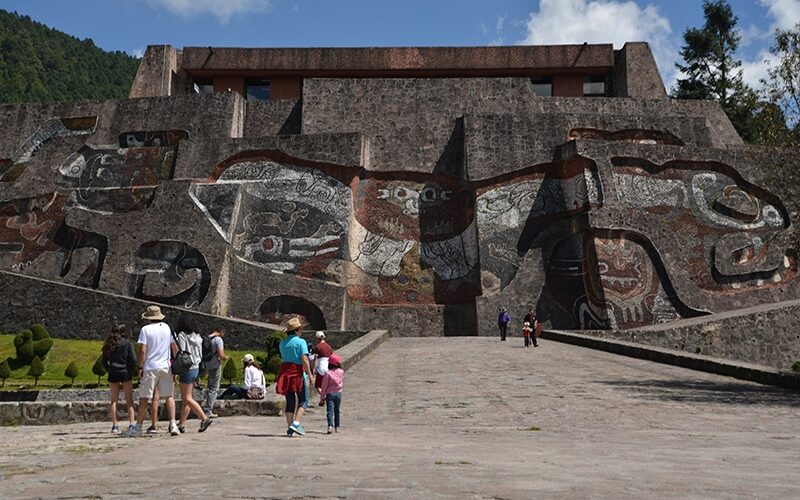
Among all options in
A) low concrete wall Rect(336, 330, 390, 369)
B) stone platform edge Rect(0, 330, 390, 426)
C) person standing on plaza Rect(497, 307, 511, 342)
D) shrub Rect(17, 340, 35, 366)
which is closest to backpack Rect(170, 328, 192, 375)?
stone platform edge Rect(0, 330, 390, 426)

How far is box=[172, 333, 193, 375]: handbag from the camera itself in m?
6.28

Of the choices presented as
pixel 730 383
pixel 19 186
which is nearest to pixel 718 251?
pixel 730 383

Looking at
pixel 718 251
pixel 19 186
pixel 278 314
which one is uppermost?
pixel 19 186

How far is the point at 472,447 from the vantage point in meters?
5.00

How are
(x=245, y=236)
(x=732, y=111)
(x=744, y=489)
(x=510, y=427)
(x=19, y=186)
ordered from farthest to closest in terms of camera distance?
(x=732, y=111), (x=19, y=186), (x=245, y=236), (x=510, y=427), (x=744, y=489)

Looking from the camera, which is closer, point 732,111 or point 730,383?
point 730,383

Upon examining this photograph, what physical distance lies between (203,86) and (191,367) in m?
20.2

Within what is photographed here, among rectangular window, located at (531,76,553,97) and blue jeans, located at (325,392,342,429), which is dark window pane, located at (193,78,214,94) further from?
blue jeans, located at (325,392,342,429)

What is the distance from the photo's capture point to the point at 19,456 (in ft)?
15.4

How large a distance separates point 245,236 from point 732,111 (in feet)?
60.3

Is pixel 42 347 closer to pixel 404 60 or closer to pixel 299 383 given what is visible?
pixel 299 383

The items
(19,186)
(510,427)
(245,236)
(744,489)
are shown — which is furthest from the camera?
(19,186)

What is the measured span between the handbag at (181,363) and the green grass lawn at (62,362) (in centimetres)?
618

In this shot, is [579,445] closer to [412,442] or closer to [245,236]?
[412,442]
